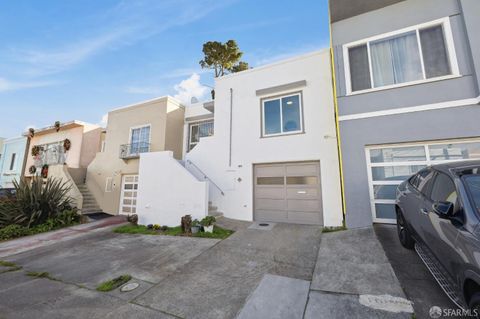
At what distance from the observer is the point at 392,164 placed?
5.98 meters

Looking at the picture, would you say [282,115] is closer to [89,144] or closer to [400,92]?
[400,92]

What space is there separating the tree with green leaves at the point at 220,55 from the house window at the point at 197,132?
656 cm

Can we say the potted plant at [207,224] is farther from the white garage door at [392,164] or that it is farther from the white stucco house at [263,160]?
the white garage door at [392,164]

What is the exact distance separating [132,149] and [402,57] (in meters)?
14.5

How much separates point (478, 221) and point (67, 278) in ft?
24.0

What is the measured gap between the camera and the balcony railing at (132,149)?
12.8 metres

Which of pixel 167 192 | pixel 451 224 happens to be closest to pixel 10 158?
pixel 167 192

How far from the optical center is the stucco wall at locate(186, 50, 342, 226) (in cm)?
780

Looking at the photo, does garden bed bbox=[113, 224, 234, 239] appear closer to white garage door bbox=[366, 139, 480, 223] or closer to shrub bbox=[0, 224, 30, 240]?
shrub bbox=[0, 224, 30, 240]

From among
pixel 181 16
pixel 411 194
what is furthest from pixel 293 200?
pixel 181 16

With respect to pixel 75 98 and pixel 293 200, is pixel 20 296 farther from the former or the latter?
pixel 75 98

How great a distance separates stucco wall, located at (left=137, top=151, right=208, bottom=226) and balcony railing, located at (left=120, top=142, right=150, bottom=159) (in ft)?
9.19

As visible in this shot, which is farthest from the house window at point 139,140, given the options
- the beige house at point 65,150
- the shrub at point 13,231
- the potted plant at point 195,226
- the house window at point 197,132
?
the potted plant at point 195,226

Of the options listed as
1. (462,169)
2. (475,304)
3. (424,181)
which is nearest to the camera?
(475,304)
